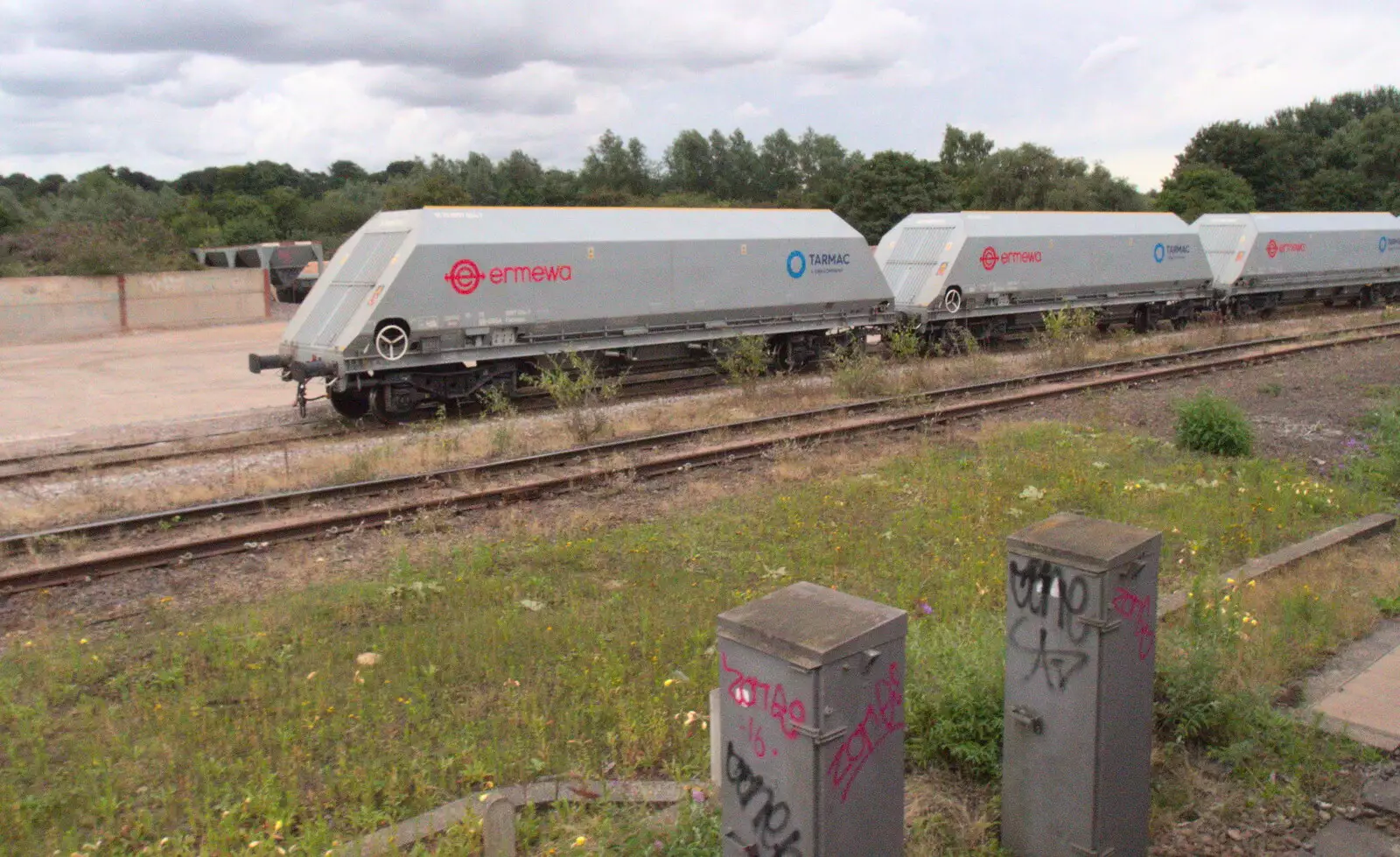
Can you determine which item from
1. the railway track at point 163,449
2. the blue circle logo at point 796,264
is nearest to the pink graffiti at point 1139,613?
the railway track at point 163,449

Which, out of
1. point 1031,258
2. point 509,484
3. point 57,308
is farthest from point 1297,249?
point 57,308

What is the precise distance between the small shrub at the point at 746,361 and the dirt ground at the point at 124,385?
737cm

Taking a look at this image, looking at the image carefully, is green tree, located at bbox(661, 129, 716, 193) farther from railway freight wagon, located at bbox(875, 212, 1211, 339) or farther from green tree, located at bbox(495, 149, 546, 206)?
railway freight wagon, located at bbox(875, 212, 1211, 339)

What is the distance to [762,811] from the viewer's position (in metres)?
3.45

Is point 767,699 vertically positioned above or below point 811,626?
below

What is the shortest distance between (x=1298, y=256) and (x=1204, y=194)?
29.3m

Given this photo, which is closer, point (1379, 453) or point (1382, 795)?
point (1382, 795)

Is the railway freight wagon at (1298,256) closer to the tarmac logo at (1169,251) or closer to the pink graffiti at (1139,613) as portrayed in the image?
the tarmac logo at (1169,251)

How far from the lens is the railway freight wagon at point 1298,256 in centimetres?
2944

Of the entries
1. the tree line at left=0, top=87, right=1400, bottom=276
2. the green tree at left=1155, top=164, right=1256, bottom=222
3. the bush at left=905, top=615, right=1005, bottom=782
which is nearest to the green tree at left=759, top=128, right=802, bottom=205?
the tree line at left=0, top=87, right=1400, bottom=276

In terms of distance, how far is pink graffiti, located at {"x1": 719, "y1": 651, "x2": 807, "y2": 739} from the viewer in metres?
3.32

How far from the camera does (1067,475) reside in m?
10.6

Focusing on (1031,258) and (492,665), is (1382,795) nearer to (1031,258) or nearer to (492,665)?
(492,665)

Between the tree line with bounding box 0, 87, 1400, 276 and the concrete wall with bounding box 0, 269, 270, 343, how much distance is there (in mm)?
1919
